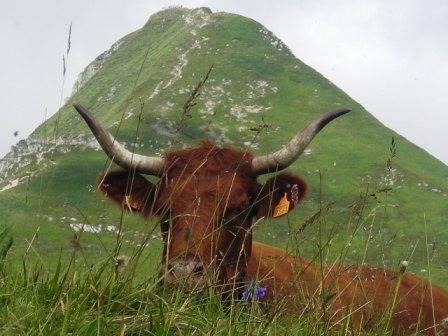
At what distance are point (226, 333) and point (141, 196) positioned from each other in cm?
552

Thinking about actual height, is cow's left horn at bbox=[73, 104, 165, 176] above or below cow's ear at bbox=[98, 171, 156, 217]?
above

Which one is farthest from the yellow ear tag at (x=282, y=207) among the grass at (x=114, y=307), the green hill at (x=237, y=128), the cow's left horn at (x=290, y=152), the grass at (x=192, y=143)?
the green hill at (x=237, y=128)

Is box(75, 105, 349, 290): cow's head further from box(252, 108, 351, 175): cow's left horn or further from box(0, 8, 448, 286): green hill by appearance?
box(0, 8, 448, 286): green hill

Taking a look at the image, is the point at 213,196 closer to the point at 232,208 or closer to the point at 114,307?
the point at 232,208

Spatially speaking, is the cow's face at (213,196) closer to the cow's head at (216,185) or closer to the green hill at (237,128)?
the cow's head at (216,185)

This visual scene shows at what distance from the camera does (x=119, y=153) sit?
366 inches

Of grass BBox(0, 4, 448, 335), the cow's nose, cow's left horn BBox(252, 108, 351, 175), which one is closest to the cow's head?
cow's left horn BBox(252, 108, 351, 175)

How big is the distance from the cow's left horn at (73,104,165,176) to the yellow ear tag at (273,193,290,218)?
1457mm

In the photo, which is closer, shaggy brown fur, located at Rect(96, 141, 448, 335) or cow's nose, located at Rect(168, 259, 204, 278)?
cow's nose, located at Rect(168, 259, 204, 278)

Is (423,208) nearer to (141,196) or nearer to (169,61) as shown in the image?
(169,61)

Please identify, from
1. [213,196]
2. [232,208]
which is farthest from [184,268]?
[232,208]

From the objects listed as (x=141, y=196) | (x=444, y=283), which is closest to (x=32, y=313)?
(x=141, y=196)

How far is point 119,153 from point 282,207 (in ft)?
6.76

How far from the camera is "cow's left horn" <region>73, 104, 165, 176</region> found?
866 cm
